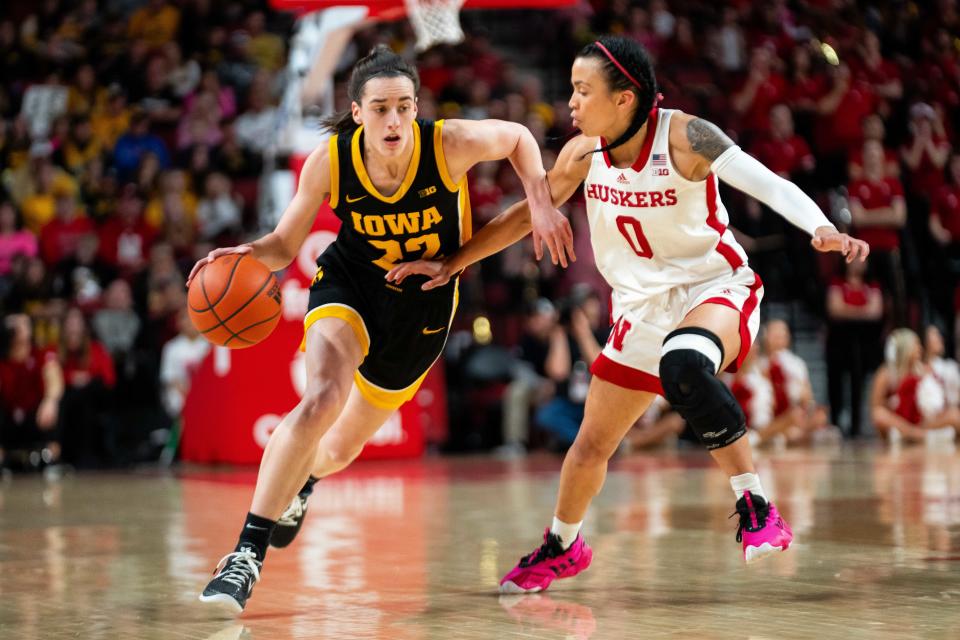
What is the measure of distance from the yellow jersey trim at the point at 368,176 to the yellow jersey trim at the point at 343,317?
1.39ft

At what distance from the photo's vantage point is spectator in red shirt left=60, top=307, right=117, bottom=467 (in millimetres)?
11703

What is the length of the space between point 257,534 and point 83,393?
7775 millimetres

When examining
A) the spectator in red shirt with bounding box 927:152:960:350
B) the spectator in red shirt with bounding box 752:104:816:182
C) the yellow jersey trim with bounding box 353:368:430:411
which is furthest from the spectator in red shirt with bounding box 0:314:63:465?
the spectator in red shirt with bounding box 927:152:960:350

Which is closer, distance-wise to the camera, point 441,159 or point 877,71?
point 441,159

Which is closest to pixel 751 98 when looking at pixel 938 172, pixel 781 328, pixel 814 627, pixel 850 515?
pixel 938 172

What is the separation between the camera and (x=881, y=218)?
13.6 m

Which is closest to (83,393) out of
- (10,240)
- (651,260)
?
(10,240)

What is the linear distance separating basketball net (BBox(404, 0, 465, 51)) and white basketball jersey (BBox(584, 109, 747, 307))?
5.69 m

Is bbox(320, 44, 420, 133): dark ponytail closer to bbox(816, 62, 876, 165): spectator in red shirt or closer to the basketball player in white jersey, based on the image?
the basketball player in white jersey

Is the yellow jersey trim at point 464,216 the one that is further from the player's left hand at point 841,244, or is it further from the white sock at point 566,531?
the player's left hand at point 841,244

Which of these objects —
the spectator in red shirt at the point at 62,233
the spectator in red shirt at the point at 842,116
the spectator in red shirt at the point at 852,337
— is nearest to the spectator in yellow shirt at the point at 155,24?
the spectator in red shirt at the point at 62,233

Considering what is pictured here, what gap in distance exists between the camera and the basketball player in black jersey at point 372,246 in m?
4.58

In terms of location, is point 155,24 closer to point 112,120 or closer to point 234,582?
point 112,120

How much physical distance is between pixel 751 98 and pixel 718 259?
1093 centimetres
